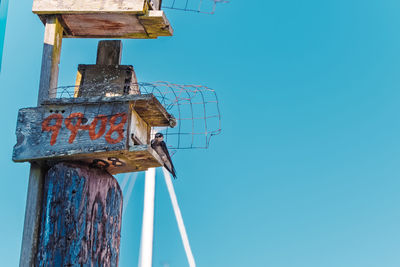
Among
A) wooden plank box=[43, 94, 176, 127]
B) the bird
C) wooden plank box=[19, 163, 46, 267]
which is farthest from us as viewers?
the bird

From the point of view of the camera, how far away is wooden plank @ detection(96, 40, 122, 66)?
594 centimetres

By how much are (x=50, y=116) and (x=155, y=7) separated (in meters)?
1.45

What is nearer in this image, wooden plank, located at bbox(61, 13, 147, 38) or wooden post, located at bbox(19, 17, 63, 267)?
wooden post, located at bbox(19, 17, 63, 267)

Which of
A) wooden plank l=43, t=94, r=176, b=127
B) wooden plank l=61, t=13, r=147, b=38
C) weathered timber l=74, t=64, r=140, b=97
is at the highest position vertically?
wooden plank l=61, t=13, r=147, b=38

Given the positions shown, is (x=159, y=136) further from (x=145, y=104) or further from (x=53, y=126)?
(x=53, y=126)

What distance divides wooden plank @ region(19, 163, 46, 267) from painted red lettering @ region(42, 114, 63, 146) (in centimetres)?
25

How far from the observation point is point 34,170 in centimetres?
518

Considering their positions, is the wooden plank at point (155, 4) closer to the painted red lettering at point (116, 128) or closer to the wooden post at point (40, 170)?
the wooden post at point (40, 170)

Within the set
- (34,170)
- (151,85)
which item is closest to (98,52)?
(151,85)

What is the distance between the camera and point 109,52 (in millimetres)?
5984

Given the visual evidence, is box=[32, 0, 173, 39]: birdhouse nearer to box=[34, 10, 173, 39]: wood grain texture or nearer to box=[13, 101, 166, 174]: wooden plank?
box=[34, 10, 173, 39]: wood grain texture

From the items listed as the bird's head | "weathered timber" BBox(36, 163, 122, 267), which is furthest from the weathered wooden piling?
the bird's head

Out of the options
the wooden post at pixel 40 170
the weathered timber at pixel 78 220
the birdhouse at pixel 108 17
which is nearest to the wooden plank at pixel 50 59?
the wooden post at pixel 40 170

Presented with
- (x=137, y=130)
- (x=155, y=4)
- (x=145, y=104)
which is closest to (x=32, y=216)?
(x=137, y=130)
